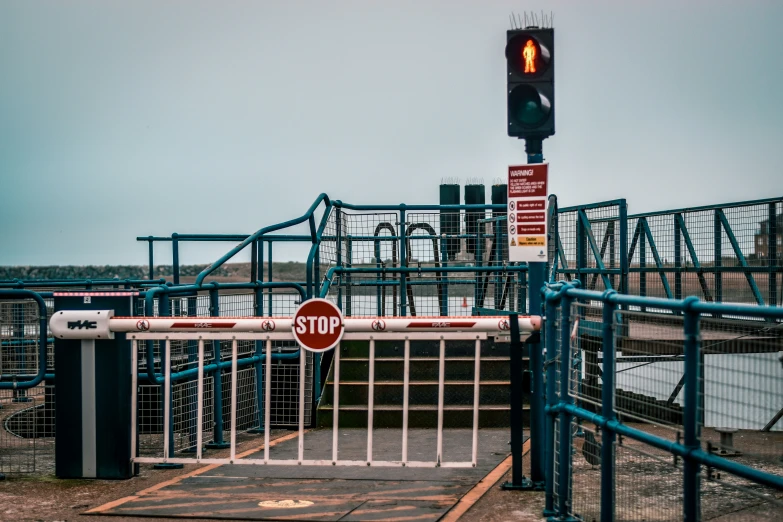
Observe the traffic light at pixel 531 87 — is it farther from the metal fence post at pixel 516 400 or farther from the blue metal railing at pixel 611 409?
the metal fence post at pixel 516 400

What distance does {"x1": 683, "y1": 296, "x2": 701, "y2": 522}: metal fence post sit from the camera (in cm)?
510

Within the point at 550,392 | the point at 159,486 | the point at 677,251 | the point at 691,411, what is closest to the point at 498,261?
the point at 677,251

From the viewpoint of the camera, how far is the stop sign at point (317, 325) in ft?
25.6

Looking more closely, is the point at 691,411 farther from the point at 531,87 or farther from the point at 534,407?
the point at 531,87

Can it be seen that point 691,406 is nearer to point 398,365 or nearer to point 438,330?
A: point 438,330

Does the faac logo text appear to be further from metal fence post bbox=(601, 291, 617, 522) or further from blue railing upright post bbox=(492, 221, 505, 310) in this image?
blue railing upright post bbox=(492, 221, 505, 310)

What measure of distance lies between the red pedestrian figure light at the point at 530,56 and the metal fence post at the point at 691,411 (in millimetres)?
3467

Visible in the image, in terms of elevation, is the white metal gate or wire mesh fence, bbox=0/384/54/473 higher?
the white metal gate

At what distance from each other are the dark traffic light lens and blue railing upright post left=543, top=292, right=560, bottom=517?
1.76 m

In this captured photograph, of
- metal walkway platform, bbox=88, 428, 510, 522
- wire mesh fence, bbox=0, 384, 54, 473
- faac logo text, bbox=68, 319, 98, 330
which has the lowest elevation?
wire mesh fence, bbox=0, 384, 54, 473

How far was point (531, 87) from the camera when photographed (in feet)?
26.4

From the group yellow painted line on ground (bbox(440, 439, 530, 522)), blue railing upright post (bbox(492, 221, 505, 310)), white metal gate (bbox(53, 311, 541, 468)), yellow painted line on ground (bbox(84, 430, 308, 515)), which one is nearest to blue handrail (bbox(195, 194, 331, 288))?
yellow painted line on ground (bbox(84, 430, 308, 515))

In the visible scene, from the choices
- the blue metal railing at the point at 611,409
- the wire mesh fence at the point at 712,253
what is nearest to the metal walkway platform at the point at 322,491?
the blue metal railing at the point at 611,409

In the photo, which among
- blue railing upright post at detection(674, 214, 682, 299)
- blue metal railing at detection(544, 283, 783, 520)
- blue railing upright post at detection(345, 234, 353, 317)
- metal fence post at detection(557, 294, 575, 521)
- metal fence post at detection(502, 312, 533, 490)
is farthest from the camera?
blue railing upright post at detection(674, 214, 682, 299)
